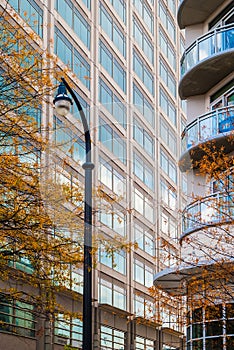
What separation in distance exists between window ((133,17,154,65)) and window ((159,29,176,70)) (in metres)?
0.91

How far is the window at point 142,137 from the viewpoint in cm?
1242

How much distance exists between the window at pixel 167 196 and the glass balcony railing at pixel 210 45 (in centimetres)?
1739

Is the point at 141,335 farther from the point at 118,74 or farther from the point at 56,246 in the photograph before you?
the point at 56,246

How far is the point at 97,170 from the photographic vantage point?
1394cm

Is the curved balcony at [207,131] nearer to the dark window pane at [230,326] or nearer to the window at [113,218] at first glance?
the dark window pane at [230,326]

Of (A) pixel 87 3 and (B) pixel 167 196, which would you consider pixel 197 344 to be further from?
(A) pixel 87 3

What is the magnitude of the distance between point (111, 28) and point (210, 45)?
1134 inches

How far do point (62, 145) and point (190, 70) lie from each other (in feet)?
62.5

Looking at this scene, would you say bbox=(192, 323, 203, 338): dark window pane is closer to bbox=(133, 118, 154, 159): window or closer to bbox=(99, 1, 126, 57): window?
bbox=(133, 118, 154, 159): window

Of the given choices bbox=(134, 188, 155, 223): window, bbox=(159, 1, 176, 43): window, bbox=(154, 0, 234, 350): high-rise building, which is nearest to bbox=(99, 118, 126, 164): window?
bbox=(134, 188, 155, 223): window

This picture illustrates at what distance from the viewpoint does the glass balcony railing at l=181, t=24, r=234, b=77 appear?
3142cm

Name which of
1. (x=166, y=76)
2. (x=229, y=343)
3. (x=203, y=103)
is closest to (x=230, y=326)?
(x=229, y=343)

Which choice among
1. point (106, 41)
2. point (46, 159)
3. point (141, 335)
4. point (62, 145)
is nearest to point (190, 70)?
point (46, 159)

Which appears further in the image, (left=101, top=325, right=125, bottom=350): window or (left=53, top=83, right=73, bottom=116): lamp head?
(left=101, top=325, right=125, bottom=350): window
